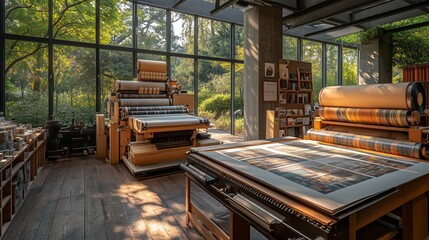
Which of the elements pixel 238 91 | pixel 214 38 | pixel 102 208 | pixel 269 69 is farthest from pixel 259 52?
pixel 102 208

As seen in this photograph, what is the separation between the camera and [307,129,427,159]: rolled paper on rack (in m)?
1.46

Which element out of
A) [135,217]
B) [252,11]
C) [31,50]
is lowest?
[135,217]

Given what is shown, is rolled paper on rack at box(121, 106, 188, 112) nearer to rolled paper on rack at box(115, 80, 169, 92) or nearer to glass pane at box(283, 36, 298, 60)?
rolled paper on rack at box(115, 80, 169, 92)

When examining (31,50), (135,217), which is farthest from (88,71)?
(135,217)

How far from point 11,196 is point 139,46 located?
15.0 ft

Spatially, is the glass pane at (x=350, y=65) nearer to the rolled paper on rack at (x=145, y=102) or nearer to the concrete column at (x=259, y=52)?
the concrete column at (x=259, y=52)

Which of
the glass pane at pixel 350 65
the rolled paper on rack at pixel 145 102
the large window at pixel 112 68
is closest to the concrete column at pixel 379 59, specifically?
the glass pane at pixel 350 65

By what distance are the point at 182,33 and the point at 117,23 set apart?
1.69 meters

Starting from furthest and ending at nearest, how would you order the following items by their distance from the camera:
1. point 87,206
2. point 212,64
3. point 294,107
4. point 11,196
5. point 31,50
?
point 212,64 < point 294,107 < point 31,50 < point 87,206 < point 11,196

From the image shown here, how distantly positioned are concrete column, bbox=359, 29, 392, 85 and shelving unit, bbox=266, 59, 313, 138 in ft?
10.8

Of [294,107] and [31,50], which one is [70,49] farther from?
[294,107]

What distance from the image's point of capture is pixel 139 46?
622 cm

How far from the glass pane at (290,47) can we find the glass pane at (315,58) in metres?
0.39

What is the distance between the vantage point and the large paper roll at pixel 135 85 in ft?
15.1
